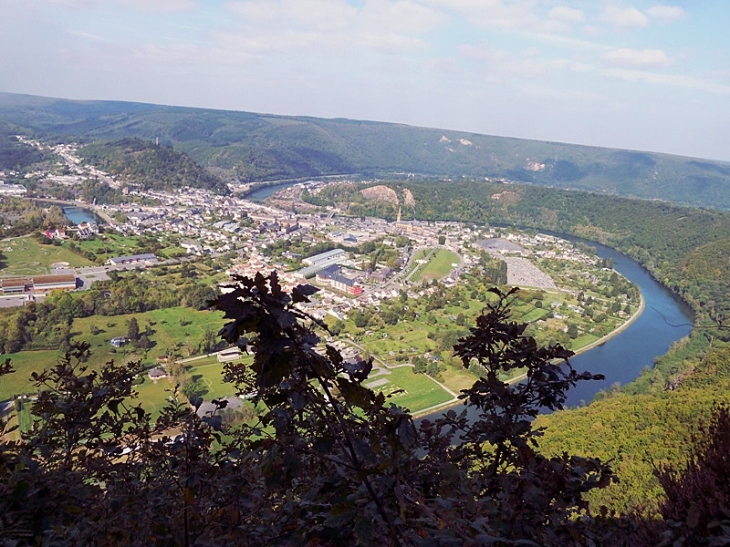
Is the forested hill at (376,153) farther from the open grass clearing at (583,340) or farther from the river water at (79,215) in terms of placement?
the open grass clearing at (583,340)

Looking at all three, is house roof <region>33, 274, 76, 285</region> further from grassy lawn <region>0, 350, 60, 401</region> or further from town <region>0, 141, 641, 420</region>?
grassy lawn <region>0, 350, 60, 401</region>

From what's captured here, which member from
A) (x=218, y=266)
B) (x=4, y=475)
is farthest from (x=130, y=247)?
(x=4, y=475)

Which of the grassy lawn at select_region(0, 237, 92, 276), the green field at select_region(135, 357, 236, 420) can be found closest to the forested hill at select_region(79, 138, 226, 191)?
A: the grassy lawn at select_region(0, 237, 92, 276)

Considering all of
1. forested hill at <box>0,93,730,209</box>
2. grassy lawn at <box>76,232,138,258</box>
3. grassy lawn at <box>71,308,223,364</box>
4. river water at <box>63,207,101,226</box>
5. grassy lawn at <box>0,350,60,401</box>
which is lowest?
grassy lawn at <box>0,350,60,401</box>

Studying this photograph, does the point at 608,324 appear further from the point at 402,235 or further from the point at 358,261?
the point at 402,235

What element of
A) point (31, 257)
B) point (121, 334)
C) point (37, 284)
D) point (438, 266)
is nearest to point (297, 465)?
point (121, 334)
